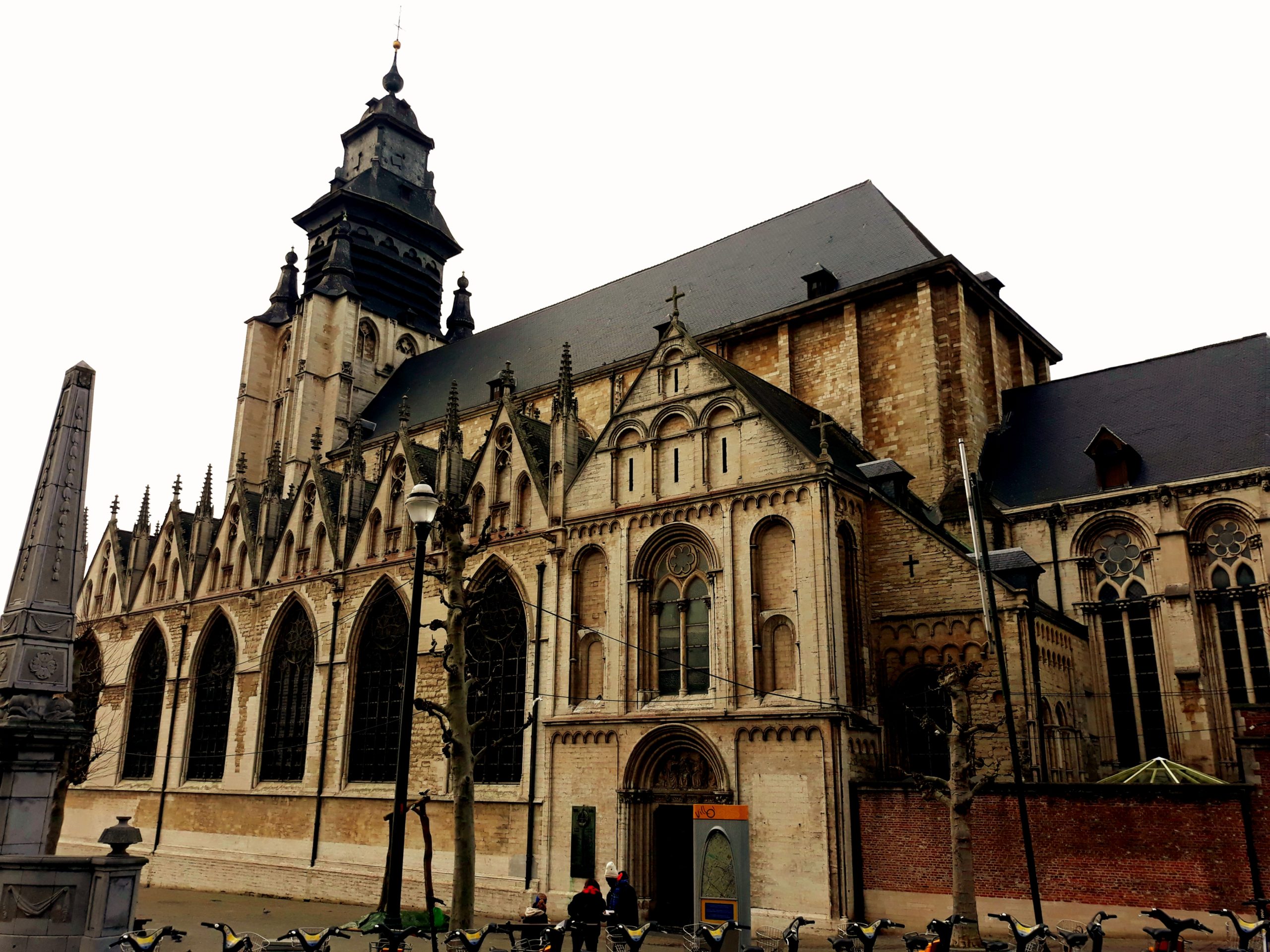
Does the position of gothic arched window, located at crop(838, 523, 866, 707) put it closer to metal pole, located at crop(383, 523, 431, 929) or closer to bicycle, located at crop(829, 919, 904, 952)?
bicycle, located at crop(829, 919, 904, 952)

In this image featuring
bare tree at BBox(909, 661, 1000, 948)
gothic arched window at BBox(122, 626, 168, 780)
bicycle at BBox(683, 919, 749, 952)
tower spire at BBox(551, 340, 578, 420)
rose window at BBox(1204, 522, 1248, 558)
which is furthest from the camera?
gothic arched window at BBox(122, 626, 168, 780)

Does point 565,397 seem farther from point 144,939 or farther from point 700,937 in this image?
point 144,939

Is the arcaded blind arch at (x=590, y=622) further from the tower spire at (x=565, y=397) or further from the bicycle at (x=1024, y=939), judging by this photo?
the bicycle at (x=1024, y=939)

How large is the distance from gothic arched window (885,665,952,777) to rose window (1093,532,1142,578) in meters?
5.95

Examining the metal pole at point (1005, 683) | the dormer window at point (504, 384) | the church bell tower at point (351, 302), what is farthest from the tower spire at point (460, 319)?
the metal pole at point (1005, 683)

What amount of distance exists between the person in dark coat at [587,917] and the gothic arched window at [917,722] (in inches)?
295

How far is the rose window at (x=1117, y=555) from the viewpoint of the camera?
71.4 ft

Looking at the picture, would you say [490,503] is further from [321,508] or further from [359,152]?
[359,152]

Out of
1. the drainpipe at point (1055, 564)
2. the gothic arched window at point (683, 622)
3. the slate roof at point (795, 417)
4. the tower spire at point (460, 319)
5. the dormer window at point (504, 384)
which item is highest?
the tower spire at point (460, 319)

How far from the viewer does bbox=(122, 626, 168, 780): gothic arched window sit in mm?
32688

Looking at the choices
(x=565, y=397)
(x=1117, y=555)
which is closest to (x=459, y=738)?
(x=565, y=397)

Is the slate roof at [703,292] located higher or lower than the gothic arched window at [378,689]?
higher

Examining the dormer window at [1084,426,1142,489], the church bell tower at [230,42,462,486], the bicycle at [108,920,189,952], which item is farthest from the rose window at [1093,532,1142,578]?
the church bell tower at [230,42,462,486]

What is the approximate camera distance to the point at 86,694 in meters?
33.3
